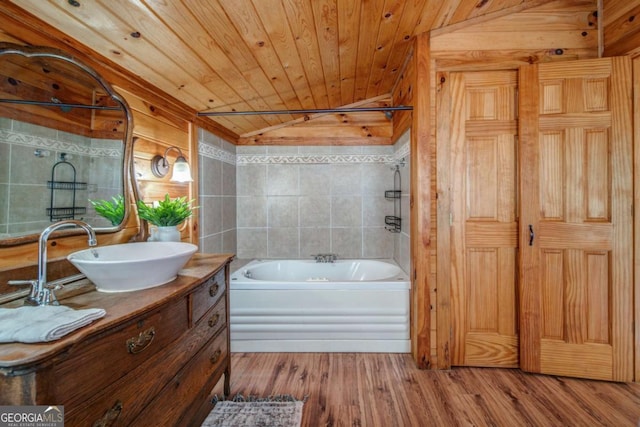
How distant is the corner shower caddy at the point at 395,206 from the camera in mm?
2914

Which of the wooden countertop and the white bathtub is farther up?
the wooden countertop

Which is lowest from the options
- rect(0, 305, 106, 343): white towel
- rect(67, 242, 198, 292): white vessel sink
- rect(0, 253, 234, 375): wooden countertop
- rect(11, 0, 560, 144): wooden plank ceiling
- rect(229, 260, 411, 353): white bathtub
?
rect(229, 260, 411, 353): white bathtub

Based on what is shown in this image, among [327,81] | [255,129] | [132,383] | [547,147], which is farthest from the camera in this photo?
[255,129]

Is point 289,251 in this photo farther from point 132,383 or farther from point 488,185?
point 132,383

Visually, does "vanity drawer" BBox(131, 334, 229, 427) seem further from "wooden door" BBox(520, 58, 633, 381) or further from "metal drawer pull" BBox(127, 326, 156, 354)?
"wooden door" BBox(520, 58, 633, 381)

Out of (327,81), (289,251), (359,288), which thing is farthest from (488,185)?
(289,251)

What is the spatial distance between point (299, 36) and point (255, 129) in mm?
1561

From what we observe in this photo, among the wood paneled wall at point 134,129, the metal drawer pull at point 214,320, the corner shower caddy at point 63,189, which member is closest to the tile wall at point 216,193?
the wood paneled wall at point 134,129

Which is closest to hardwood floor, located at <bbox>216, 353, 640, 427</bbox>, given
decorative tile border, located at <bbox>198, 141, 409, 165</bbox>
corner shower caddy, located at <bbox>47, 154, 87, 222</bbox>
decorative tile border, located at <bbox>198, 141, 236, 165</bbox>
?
corner shower caddy, located at <bbox>47, 154, 87, 222</bbox>

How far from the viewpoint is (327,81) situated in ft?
8.21

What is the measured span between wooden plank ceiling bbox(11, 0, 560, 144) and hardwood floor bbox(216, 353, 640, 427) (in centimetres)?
199

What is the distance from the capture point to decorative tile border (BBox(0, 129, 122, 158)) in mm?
1059

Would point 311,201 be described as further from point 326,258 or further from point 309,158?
point 326,258

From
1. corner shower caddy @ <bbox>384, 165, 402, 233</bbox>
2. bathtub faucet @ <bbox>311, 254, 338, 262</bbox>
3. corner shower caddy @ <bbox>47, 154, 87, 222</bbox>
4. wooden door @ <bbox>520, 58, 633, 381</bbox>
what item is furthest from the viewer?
bathtub faucet @ <bbox>311, 254, 338, 262</bbox>
